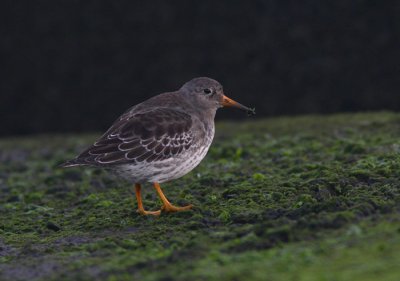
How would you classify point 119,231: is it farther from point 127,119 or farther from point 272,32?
point 272,32

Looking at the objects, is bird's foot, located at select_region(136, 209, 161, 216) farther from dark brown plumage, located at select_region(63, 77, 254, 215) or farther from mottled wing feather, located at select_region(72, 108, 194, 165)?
mottled wing feather, located at select_region(72, 108, 194, 165)

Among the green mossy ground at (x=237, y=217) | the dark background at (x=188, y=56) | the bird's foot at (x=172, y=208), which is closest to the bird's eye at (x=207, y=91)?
the green mossy ground at (x=237, y=217)

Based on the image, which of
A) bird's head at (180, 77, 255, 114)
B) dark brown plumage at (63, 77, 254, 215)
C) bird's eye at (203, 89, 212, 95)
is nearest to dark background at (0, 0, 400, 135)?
bird's head at (180, 77, 255, 114)

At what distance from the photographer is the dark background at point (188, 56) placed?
17.8m

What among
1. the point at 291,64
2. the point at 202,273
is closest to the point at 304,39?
the point at 291,64

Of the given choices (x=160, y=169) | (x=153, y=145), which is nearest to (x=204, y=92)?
(x=153, y=145)

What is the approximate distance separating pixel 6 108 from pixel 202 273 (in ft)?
47.6

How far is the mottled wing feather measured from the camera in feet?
34.1

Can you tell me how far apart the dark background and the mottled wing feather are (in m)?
7.61

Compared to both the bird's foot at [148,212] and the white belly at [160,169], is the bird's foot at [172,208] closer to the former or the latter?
the bird's foot at [148,212]

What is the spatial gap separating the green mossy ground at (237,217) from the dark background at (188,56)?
237 centimetres

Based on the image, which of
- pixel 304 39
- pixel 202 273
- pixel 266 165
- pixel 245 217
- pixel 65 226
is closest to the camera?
pixel 202 273

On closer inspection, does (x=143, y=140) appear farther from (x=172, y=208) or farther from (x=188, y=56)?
(x=188, y=56)

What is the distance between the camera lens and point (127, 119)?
35.7ft
